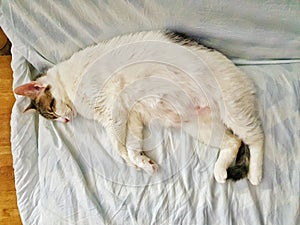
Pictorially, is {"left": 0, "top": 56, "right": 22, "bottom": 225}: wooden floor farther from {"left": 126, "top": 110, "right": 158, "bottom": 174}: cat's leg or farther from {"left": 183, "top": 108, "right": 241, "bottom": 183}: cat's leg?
{"left": 183, "top": 108, "right": 241, "bottom": 183}: cat's leg

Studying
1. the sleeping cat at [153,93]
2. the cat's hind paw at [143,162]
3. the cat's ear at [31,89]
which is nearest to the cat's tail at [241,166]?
the sleeping cat at [153,93]

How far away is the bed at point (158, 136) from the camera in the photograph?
129cm

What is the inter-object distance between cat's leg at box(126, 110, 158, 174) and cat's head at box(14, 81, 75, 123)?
0.21 metres

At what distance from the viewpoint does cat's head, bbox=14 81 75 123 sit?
4.59 ft

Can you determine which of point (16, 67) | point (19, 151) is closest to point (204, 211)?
point (19, 151)

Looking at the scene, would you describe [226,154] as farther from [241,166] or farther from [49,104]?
[49,104]

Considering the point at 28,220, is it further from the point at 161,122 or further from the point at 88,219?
the point at 161,122

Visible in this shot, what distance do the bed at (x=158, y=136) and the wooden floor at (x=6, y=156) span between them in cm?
7

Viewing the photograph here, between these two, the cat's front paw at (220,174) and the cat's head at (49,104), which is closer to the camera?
the cat's front paw at (220,174)

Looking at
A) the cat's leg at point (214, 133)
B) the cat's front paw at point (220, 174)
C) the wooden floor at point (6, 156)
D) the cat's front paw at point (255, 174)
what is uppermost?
the cat's leg at point (214, 133)

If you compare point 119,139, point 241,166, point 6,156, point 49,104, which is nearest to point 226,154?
point 241,166

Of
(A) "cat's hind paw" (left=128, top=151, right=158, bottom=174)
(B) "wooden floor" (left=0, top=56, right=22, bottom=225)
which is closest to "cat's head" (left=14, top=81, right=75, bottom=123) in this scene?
(B) "wooden floor" (left=0, top=56, right=22, bottom=225)

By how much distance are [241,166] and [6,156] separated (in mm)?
811

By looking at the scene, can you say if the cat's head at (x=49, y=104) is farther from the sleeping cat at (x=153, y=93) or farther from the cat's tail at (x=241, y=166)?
the cat's tail at (x=241, y=166)
